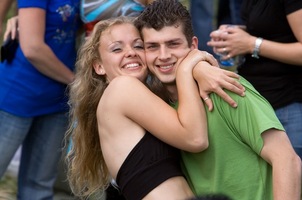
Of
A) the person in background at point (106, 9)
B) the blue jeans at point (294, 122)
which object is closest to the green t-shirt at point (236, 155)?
the blue jeans at point (294, 122)

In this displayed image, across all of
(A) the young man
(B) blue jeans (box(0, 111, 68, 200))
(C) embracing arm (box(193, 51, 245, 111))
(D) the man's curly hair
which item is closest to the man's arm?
(A) the young man

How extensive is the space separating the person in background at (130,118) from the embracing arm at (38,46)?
2.49ft

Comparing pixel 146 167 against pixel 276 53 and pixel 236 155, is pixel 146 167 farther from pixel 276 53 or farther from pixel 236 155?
pixel 276 53

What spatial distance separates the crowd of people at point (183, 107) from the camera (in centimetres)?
317

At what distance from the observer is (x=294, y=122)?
3.96 m

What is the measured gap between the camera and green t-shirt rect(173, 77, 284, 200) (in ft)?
10.4

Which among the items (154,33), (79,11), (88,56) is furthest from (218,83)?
(79,11)

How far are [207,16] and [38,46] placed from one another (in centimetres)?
230

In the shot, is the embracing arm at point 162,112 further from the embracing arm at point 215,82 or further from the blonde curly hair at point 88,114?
the blonde curly hair at point 88,114

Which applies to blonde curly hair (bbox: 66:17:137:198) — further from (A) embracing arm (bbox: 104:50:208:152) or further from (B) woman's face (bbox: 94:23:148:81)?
(A) embracing arm (bbox: 104:50:208:152)

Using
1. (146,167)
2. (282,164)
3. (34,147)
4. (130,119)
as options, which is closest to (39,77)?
(34,147)

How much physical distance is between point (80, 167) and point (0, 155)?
974 millimetres

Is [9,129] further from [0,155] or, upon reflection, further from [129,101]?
[129,101]

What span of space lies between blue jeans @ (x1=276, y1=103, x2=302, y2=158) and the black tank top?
2.74 feet
